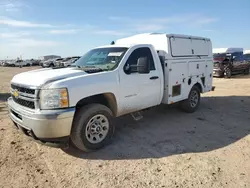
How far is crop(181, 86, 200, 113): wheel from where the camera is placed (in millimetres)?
6729

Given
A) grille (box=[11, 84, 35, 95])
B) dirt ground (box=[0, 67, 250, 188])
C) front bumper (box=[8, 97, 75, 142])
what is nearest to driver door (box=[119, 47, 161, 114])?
dirt ground (box=[0, 67, 250, 188])

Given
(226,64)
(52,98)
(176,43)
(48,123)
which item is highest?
(176,43)

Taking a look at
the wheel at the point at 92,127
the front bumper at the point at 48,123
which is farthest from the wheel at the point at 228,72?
the front bumper at the point at 48,123

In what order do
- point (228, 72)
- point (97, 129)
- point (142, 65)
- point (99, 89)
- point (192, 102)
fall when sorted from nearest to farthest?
point (99, 89) → point (97, 129) → point (142, 65) → point (192, 102) → point (228, 72)

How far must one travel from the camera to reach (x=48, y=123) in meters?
3.53

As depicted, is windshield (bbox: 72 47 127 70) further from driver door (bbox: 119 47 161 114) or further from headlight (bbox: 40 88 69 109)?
headlight (bbox: 40 88 69 109)

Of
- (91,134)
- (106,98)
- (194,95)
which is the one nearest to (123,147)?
(91,134)

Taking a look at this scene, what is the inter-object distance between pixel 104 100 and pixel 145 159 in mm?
1431

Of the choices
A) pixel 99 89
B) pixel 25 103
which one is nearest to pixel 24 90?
pixel 25 103

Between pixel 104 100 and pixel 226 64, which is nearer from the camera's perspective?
pixel 104 100

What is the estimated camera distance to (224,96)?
9.61 meters

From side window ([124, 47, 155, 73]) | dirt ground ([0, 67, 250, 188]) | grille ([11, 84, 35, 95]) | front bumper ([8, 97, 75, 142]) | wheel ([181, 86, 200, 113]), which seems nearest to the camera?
dirt ground ([0, 67, 250, 188])

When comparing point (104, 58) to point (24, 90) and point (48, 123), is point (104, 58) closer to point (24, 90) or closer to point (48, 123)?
point (24, 90)

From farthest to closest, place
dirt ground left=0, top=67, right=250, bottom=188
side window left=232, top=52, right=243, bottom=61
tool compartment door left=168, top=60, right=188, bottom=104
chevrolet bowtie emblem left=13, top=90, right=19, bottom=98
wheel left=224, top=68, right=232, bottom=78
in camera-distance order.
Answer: side window left=232, top=52, right=243, bottom=61 < wheel left=224, top=68, right=232, bottom=78 < tool compartment door left=168, top=60, right=188, bottom=104 < chevrolet bowtie emblem left=13, top=90, right=19, bottom=98 < dirt ground left=0, top=67, right=250, bottom=188
